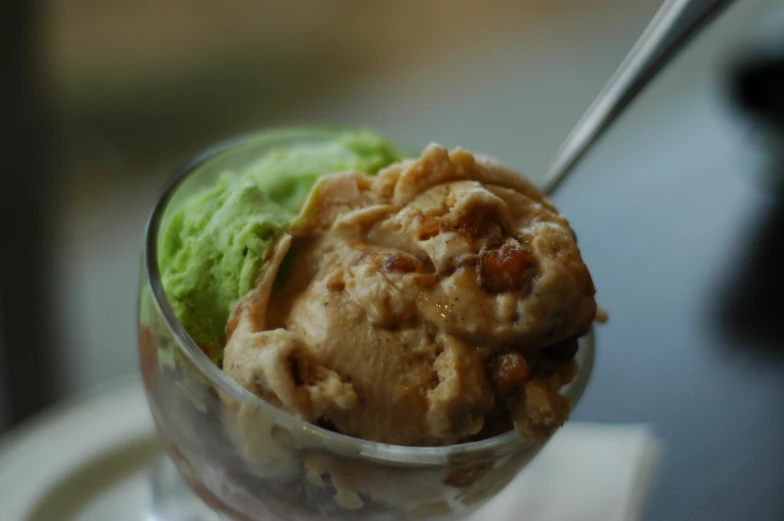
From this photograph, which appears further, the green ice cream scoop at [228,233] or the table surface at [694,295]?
the table surface at [694,295]

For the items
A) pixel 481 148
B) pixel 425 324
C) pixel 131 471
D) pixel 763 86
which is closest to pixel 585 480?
pixel 425 324

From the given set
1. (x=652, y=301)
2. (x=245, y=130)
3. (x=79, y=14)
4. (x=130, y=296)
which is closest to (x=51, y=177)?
(x=130, y=296)

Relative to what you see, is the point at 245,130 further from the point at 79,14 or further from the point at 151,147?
the point at 79,14

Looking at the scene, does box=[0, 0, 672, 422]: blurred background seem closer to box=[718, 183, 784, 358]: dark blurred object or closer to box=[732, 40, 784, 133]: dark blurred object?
box=[732, 40, 784, 133]: dark blurred object

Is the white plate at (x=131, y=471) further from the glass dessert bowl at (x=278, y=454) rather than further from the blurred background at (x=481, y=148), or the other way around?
the glass dessert bowl at (x=278, y=454)

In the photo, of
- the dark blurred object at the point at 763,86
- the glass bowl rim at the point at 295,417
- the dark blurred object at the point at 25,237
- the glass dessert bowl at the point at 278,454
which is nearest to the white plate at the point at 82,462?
the glass dessert bowl at the point at 278,454
